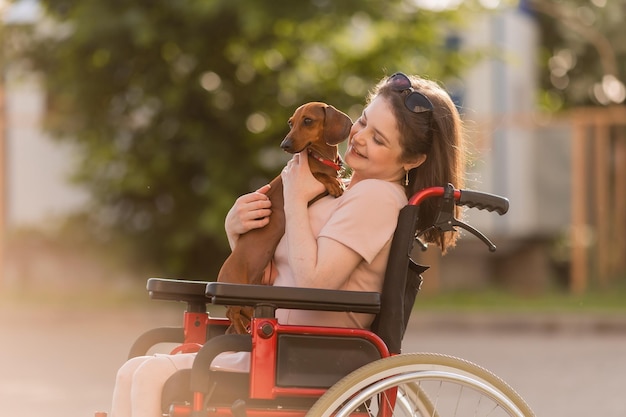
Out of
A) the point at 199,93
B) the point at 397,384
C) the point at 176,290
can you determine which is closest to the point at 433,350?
the point at 199,93

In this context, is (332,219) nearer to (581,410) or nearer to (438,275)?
(581,410)

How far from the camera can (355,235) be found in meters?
3.70

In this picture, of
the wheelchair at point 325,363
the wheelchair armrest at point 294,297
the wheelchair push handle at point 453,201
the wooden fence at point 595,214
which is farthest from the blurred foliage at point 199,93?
the wheelchair armrest at point 294,297

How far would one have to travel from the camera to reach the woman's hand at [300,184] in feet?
12.6

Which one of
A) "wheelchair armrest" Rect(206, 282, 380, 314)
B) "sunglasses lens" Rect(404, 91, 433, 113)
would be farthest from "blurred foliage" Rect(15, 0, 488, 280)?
"wheelchair armrest" Rect(206, 282, 380, 314)

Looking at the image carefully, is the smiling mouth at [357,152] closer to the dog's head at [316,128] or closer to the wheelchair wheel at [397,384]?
the dog's head at [316,128]

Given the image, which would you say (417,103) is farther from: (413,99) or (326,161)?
(326,161)

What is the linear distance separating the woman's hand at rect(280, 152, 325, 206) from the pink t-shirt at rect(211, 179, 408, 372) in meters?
0.05

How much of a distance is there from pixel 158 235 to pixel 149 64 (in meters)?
1.94

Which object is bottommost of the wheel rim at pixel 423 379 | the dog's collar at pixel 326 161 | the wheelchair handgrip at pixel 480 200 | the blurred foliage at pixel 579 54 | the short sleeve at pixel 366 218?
the wheel rim at pixel 423 379

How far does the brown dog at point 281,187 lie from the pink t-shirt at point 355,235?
5cm

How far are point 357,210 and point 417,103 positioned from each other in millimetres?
405

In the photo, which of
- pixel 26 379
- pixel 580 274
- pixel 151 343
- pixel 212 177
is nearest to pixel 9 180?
pixel 212 177

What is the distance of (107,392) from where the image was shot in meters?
8.03
